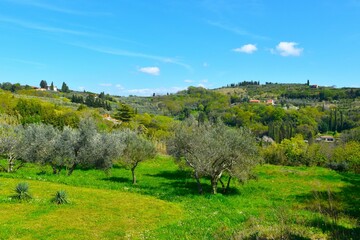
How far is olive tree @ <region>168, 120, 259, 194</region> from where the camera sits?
24.2m

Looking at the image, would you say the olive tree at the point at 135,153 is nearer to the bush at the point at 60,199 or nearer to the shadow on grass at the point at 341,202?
the bush at the point at 60,199

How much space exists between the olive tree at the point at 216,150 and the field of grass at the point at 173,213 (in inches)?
91.8

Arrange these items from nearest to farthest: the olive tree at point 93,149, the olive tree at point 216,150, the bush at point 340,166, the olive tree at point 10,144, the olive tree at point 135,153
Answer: the olive tree at point 216,150
the olive tree at point 135,153
the olive tree at point 10,144
the olive tree at point 93,149
the bush at point 340,166

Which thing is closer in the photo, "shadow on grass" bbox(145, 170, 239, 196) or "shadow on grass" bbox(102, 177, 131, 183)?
"shadow on grass" bbox(145, 170, 239, 196)

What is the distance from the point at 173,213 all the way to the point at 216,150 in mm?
7281

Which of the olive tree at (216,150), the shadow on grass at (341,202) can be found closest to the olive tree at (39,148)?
the olive tree at (216,150)

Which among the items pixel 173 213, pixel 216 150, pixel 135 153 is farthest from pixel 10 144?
pixel 173 213

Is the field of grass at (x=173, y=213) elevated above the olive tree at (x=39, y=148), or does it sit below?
below

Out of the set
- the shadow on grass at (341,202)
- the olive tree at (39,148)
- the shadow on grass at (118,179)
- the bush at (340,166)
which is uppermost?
the olive tree at (39,148)

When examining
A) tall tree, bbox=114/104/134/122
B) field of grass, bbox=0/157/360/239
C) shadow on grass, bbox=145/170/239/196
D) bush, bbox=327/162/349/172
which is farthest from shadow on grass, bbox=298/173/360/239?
tall tree, bbox=114/104/134/122

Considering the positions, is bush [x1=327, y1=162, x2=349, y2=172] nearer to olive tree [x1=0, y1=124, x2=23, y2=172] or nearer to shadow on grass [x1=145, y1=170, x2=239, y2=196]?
shadow on grass [x1=145, y1=170, x2=239, y2=196]

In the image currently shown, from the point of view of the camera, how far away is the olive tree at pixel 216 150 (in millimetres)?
24234

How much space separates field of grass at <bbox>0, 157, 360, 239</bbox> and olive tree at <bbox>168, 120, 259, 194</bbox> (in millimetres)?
2331

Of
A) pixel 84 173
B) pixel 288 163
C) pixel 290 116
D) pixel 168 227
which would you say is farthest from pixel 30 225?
pixel 290 116
